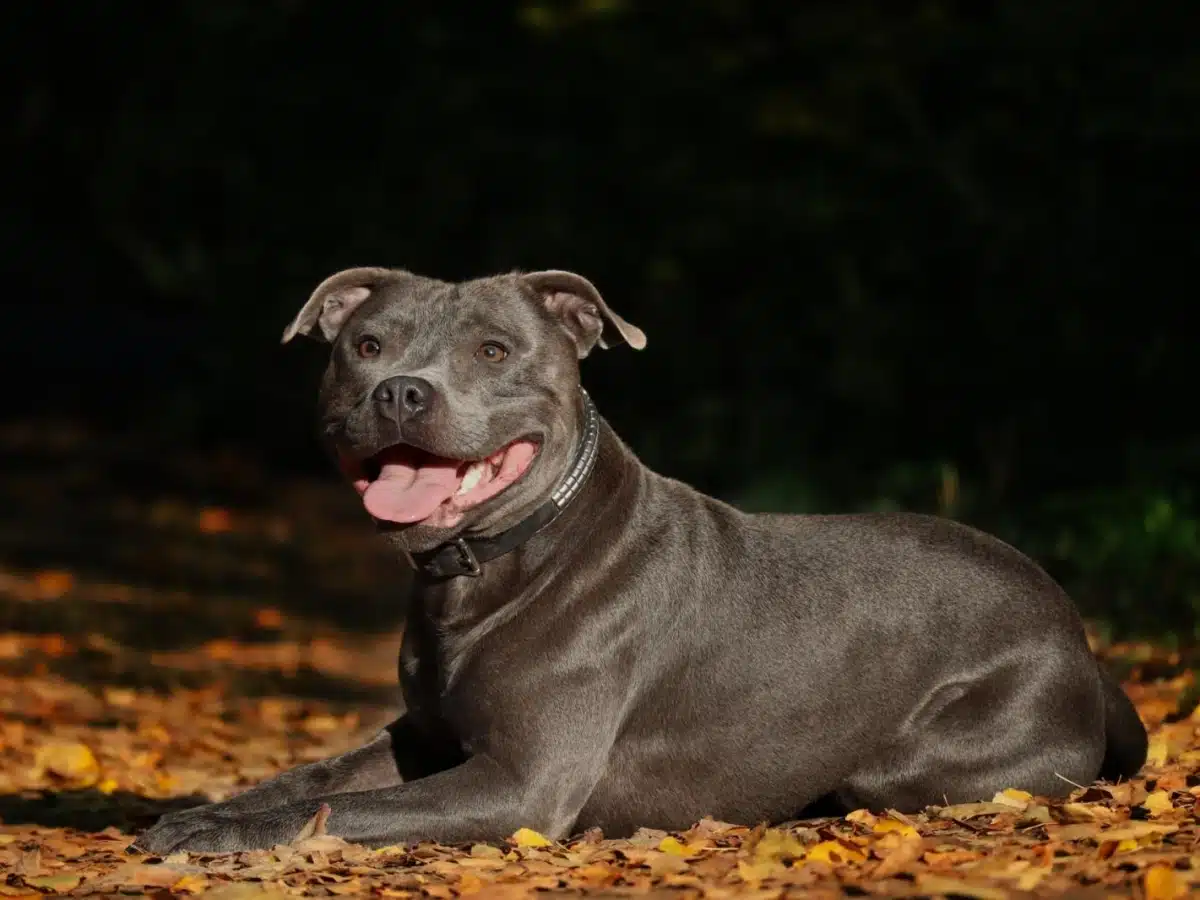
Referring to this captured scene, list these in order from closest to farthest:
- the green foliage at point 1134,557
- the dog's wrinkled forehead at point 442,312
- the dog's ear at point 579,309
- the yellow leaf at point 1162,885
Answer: the yellow leaf at point 1162,885 → the dog's wrinkled forehead at point 442,312 → the dog's ear at point 579,309 → the green foliage at point 1134,557

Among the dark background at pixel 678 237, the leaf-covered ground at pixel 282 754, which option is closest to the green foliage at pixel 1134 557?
the dark background at pixel 678 237

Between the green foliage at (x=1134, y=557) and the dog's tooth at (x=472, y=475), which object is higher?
the dog's tooth at (x=472, y=475)

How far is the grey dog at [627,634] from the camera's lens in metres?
5.51

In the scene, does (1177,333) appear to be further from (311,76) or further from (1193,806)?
(311,76)

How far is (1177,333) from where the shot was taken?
12.8m

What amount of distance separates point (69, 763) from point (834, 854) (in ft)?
11.6

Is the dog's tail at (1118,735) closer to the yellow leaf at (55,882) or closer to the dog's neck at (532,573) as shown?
the dog's neck at (532,573)

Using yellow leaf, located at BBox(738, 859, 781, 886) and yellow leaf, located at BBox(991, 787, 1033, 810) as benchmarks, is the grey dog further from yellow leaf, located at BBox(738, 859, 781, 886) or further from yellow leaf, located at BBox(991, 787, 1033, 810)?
Result: yellow leaf, located at BBox(738, 859, 781, 886)

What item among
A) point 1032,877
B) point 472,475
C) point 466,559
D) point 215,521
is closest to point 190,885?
point 466,559

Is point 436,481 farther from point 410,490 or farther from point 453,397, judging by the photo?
point 453,397

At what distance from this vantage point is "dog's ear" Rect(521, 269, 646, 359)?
5953mm

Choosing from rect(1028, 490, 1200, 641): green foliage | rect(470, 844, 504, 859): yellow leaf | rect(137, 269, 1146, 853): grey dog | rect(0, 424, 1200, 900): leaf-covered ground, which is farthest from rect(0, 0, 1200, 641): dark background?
rect(470, 844, 504, 859): yellow leaf

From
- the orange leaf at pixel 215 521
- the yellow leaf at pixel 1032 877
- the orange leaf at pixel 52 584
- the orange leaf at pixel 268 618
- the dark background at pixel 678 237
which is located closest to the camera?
the yellow leaf at pixel 1032 877

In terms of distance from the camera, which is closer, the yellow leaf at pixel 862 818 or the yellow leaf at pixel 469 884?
the yellow leaf at pixel 469 884
